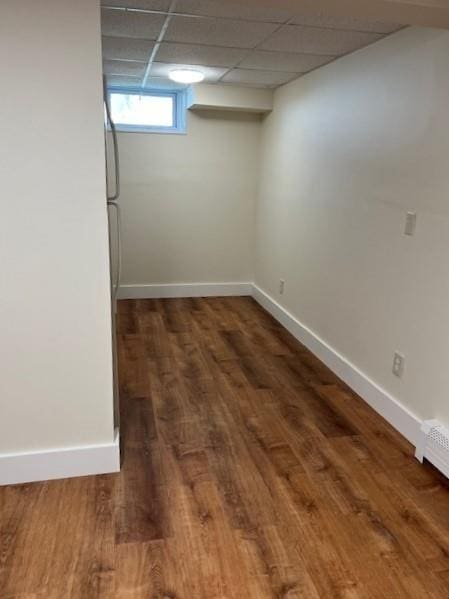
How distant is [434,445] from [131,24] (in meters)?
2.75

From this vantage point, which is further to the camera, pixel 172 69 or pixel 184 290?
pixel 184 290

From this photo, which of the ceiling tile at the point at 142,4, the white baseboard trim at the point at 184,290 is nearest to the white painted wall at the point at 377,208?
the white baseboard trim at the point at 184,290

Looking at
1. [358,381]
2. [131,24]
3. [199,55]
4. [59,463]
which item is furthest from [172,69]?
[59,463]

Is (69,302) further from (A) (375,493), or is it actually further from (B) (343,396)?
(B) (343,396)

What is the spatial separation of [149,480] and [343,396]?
1464 millimetres

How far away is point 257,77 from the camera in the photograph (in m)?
3.94

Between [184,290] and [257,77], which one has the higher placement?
[257,77]

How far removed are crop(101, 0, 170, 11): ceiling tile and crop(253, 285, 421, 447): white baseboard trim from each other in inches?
95.1

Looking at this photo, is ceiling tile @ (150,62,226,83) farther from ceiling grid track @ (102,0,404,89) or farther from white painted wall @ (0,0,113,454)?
white painted wall @ (0,0,113,454)

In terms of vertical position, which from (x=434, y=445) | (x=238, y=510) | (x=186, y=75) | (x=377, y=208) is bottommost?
(x=238, y=510)

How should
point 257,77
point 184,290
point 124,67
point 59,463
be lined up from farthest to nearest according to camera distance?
1. point 184,290
2. point 257,77
3. point 124,67
4. point 59,463

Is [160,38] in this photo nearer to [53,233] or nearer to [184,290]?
[53,233]

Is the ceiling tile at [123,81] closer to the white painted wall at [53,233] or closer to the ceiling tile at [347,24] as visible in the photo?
the ceiling tile at [347,24]

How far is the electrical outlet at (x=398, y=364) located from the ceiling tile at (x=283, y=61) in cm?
209
